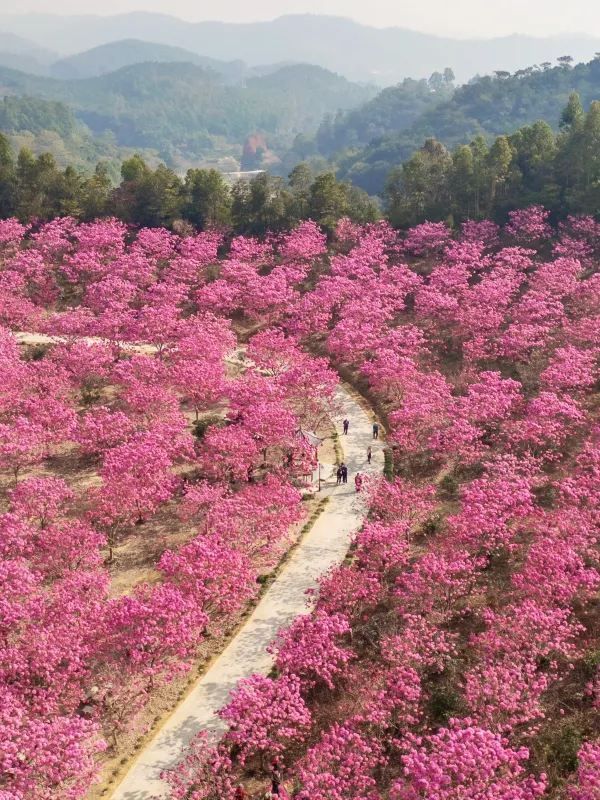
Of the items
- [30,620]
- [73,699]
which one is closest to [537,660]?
[73,699]

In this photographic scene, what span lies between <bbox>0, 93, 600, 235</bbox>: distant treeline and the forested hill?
10076 cm

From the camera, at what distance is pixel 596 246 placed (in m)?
53.4

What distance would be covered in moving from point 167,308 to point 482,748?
115 ft

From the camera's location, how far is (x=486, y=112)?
17425 cm

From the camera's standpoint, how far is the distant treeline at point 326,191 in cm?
6125

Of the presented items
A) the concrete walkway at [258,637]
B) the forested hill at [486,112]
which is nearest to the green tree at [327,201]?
the concrete walkway at [258,637]

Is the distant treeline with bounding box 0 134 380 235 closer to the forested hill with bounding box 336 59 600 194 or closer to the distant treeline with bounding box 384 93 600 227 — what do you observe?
the distant treeline with bounding box 384 93 600 227


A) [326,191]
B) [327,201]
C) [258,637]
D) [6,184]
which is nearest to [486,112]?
[326,191]

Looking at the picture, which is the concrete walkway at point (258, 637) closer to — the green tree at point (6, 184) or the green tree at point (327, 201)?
the green tree at point (327, 201)

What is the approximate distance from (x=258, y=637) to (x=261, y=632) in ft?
0.84

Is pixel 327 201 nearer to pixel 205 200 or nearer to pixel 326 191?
pixel 326 191

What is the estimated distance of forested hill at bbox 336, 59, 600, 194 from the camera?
6417 inches

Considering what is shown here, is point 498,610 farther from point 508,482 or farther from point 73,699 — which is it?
point 73,699

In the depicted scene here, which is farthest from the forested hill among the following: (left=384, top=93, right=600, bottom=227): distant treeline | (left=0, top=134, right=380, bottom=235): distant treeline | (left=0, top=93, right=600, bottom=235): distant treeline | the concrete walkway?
the concrete walkway
